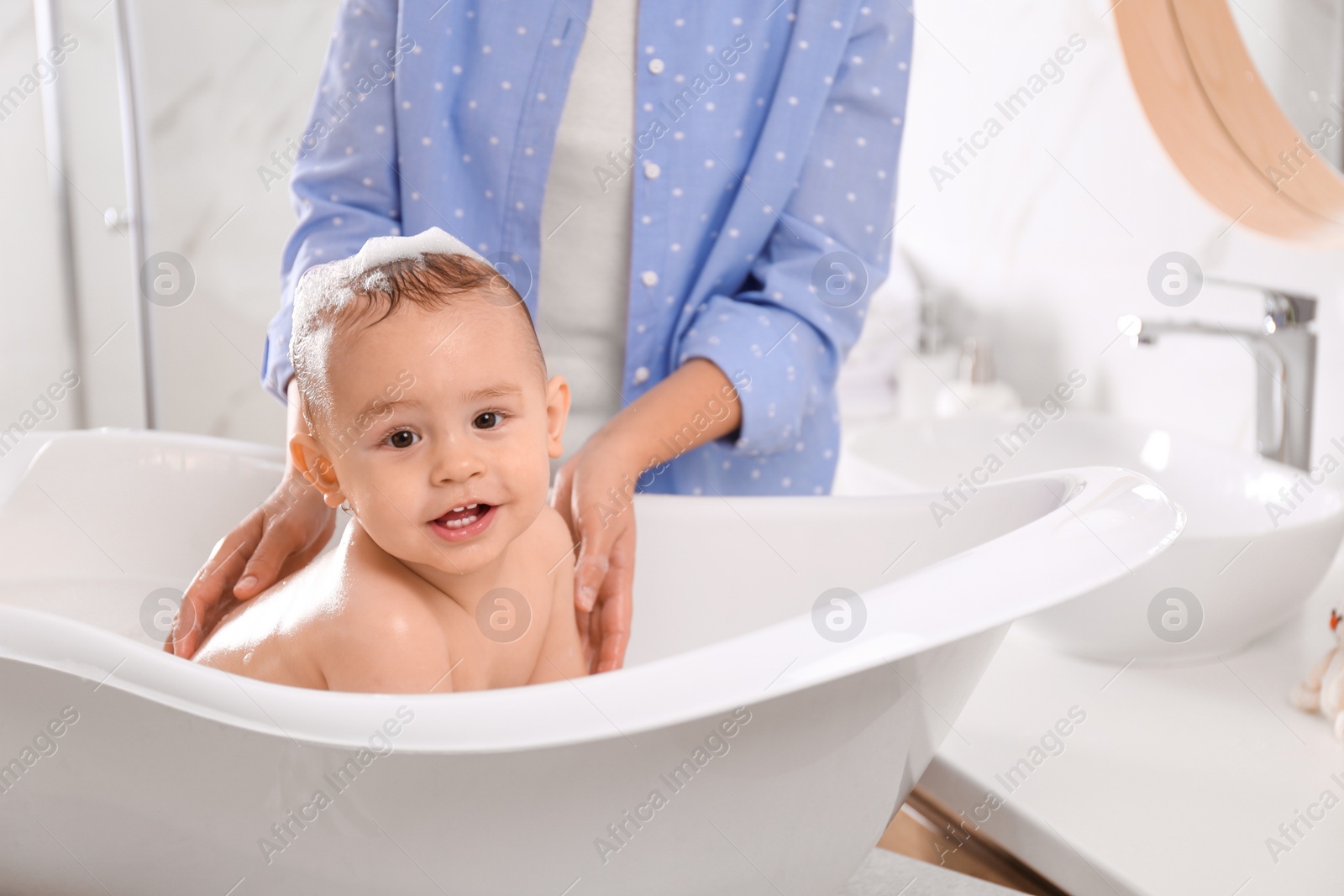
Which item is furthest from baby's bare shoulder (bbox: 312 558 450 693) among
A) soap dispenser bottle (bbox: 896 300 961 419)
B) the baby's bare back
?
soap dispenser bottle (bbox: 896 300 961 419)

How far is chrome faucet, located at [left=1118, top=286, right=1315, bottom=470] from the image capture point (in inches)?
42.2

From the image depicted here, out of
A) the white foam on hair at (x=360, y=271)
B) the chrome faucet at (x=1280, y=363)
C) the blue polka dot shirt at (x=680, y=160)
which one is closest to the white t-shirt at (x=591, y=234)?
the blue polka dot shirt at (x=680, y=160)

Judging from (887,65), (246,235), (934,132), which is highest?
(887,65)

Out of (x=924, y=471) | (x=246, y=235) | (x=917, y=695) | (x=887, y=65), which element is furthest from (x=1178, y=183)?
(x=246, y=235)

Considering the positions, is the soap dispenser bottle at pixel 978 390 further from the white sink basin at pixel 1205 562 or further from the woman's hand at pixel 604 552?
the woman's hand at pixel 604 552

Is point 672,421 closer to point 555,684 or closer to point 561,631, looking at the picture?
point 561,631

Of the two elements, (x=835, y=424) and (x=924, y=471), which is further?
(x=924, y=471)

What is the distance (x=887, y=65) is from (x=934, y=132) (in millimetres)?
988

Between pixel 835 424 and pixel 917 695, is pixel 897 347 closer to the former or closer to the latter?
pixel 835 424

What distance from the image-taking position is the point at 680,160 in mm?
914

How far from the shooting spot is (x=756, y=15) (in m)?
0.90

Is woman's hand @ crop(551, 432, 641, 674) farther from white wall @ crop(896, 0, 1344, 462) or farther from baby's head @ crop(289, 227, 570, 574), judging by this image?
white wall @ crop(896, 0, 1344, 462)

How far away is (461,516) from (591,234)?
1.24 ft

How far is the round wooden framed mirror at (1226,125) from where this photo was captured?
107 centimetres
